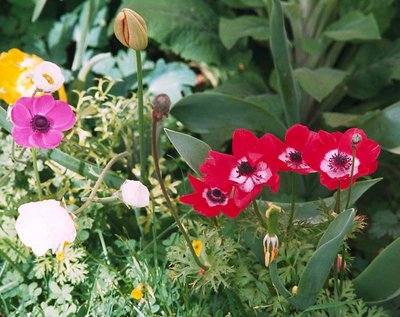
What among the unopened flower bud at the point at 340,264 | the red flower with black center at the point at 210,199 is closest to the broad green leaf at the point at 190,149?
the red flower with black center at the point at 210,199

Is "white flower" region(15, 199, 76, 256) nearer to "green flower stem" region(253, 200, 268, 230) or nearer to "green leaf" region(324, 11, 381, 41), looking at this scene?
"green flower stem" region(253, 200, 268, 230)

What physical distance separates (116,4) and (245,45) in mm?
494

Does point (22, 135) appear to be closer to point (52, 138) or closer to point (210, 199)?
point (52, 138)

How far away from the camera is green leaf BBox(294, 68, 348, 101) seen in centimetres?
166

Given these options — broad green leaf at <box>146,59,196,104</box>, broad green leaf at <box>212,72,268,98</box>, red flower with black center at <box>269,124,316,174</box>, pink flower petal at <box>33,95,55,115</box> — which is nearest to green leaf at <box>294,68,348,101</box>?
broad green leaf at <box>212,72,268,98</box>

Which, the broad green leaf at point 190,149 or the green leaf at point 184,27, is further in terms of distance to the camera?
the green leaf at point 184,27

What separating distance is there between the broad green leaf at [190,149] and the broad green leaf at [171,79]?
0.61 m

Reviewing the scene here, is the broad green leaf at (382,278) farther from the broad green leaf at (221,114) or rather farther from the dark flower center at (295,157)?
the broad green leaf at (221,114)

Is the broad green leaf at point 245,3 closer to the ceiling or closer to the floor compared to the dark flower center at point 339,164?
closer to the floor

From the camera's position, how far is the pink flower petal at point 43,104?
47.9 inches

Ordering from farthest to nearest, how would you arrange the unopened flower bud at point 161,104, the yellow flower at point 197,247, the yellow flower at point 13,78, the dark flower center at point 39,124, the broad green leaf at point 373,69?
1. the broad green leaf at point 373,69
2. the yellow flower at point 13,78
3. the yellow flower at point 197,247
4. the dark flower center at point 39,124
5. the unopened flower bud at point 161,104

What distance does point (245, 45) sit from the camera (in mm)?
1972

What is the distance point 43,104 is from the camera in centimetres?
122

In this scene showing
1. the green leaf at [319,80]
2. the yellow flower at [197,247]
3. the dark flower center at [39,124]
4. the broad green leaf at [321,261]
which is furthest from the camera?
the green leaf at [319,80]
